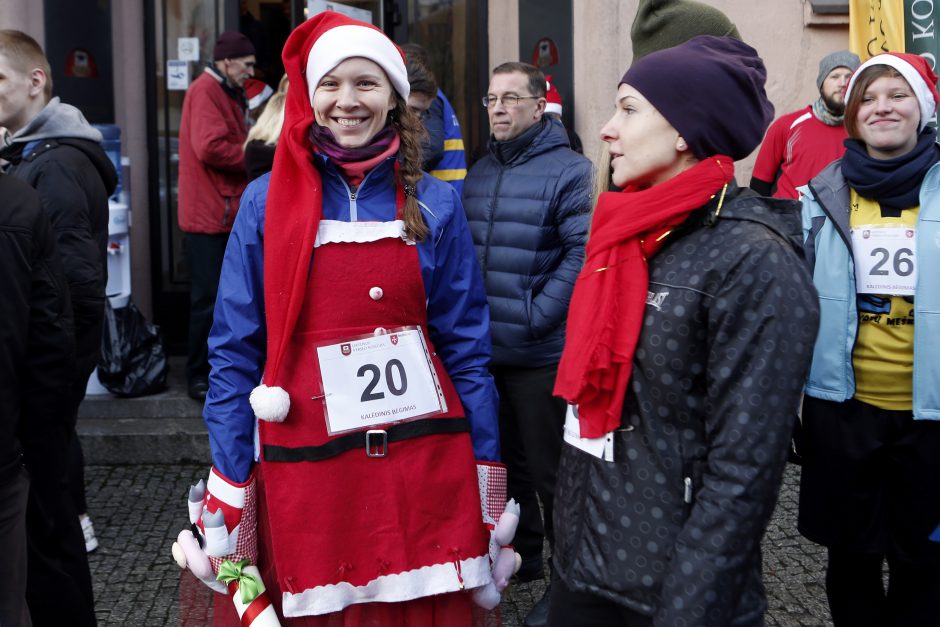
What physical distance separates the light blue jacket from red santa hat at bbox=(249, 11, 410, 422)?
4.65ft

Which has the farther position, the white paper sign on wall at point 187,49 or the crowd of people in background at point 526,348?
the white paper sign on wall at point 187,49

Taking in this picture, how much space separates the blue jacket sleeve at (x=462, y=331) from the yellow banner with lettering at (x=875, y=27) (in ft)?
14.3

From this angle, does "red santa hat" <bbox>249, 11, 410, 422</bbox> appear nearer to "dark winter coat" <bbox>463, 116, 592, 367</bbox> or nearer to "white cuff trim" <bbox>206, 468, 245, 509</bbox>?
"white cuff trim" <bbox>206, 468, 245, 509</bbox>

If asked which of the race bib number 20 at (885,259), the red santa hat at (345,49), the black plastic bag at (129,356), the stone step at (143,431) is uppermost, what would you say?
the red santa hat at (345,49)

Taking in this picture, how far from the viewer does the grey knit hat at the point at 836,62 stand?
6.07 meters

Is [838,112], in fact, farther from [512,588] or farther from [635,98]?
[635,98]

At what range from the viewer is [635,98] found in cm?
228

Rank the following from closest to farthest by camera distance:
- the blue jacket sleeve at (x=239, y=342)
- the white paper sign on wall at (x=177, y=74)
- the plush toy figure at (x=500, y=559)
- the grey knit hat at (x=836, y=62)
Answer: the blue jacket sleeve at (x=239, y=342) → the plush toy figure at (x=500, y=559) → the grey knit hat at (x=836, y=62) → the white paper sign on wall at (x=177, y=74)

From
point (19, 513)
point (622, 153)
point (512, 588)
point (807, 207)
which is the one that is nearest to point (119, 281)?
point (512, 588)

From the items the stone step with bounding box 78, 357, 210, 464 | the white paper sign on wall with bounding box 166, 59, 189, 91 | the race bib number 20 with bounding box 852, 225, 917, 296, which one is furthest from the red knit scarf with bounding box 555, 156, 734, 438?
the white paper sign on wall with bounding box 166, 59, 189, 91

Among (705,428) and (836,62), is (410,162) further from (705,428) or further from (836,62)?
(836,62)

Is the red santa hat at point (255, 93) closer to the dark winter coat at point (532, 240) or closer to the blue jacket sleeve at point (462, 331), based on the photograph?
the dark winter coat at point (532, 240)

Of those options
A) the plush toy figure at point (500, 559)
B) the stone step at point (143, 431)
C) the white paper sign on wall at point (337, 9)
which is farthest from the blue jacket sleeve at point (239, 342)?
the white paper sign on wall at point (337, 9)

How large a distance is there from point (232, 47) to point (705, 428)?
4.94m
